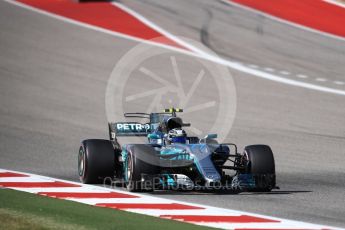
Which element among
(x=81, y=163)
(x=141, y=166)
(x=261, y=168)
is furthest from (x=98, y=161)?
(x=261, y=168)

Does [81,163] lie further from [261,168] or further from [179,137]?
[261,168]

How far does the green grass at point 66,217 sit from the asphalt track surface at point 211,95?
1.83m

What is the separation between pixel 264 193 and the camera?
16.0 meters

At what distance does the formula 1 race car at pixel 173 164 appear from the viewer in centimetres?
1551

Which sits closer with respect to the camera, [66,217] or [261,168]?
[66,217]

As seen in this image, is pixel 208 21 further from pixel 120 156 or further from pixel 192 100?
pixel 120 156

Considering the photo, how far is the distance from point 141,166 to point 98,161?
1.19 m

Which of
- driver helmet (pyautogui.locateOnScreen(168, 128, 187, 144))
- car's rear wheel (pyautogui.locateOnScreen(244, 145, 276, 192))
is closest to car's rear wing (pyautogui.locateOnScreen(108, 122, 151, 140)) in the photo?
driver helmet (pyautogui.locateOnScreen(168, 128, 187, 144))

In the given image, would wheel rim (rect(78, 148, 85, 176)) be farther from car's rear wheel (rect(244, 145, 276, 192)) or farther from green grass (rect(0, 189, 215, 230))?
car's rear wheel (rect(244, 145, 276, 192))

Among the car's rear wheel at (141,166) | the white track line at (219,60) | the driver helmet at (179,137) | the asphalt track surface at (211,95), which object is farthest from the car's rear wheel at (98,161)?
the white track line at (219,60)

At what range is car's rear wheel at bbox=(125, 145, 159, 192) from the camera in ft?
50.7

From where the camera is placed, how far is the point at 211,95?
28250 millimetres

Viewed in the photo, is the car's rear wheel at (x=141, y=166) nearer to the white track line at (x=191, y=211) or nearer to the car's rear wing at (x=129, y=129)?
the white track line at (x=191, y=211)

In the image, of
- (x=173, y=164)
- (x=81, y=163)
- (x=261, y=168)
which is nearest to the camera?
(x=173, y=164)
